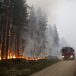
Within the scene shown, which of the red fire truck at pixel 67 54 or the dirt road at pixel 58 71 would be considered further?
the red fire truck at pixel 67 54

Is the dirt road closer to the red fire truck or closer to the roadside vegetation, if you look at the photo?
the roadside vegetation

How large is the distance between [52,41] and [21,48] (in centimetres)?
5936

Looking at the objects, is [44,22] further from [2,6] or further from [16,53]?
[2,6]

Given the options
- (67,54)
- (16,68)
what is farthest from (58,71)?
(67,54)

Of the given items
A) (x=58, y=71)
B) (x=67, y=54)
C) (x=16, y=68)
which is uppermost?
(x=67, y=54)

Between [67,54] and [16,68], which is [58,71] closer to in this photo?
[16,68]

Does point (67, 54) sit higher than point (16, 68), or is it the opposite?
point (67, 54)

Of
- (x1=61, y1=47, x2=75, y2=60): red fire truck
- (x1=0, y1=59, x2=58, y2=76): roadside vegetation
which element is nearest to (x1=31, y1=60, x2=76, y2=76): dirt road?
(x1=0, y1=59, x2=58, y2=76): roadside vegetation

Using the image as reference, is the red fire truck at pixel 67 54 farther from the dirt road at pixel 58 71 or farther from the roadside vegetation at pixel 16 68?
the roadside vegetation at pixel 16 68

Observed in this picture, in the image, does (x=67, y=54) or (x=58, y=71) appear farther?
(x=67, y=54)

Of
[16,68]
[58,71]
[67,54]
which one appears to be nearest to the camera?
[58,71]

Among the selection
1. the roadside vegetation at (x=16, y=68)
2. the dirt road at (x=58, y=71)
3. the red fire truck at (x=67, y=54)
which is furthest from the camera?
the red fire truck at (x=67, y=54)

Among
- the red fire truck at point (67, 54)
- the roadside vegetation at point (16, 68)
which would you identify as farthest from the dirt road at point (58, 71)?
the red fire truck at point (67, 54)

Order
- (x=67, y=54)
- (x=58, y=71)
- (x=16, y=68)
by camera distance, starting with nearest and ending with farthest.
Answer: (x=58, y=71), (x=16, y=68), (x=67, y=54)
